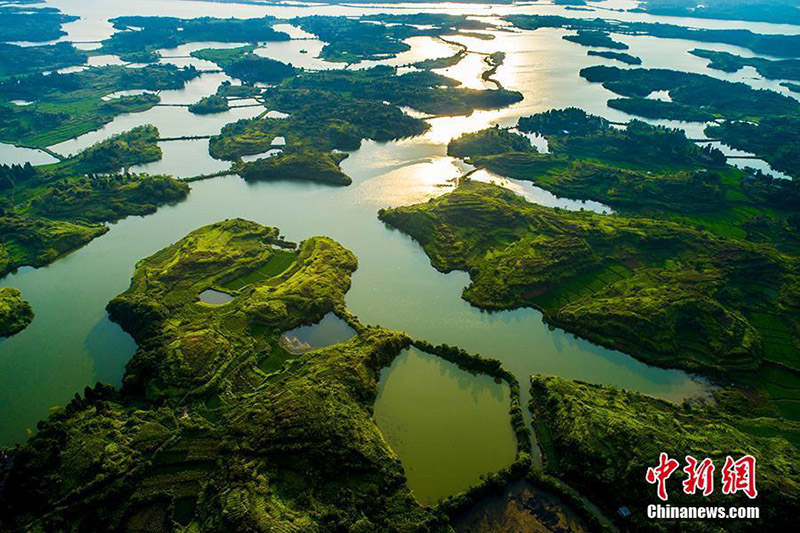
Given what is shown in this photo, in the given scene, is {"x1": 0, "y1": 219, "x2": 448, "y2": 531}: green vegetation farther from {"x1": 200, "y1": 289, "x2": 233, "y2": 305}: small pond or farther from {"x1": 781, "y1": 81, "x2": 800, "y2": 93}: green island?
Result: {"x1": 781, "y1": 81, "x2": 800, "y2": 93}: green island

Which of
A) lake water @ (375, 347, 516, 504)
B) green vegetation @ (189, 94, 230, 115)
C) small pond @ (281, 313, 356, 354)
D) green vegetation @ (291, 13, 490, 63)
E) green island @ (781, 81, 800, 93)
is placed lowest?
lake water @ (375, 347, 516, 504)

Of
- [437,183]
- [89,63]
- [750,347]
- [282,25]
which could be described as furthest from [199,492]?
[282,25]

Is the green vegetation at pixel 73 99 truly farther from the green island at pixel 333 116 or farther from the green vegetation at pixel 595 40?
the green vegetation at pixel 595 40

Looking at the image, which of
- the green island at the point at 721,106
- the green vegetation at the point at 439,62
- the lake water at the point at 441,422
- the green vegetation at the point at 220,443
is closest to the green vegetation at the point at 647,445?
the lake water at the point at 441,422

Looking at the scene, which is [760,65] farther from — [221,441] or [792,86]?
[221,441]

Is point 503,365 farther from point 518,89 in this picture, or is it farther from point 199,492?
point 518,89

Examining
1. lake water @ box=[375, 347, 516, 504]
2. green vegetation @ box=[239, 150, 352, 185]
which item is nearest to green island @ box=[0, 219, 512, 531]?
lake water @ box=[375, 347, 516, 504]

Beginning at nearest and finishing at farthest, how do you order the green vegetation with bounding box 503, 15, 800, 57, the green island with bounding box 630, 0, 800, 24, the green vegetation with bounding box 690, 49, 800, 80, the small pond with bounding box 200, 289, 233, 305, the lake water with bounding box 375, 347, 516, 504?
the lake water with bounding box 375, 347, 516, 504, the small pond with bounding box 200, 289, 233, 305, the green vegetation with bounding box 690, 49, 800, 80, the green vegetation with bounding box 503, 15, 800, 57, the green island with bounding box 630, 0, 800, 24
